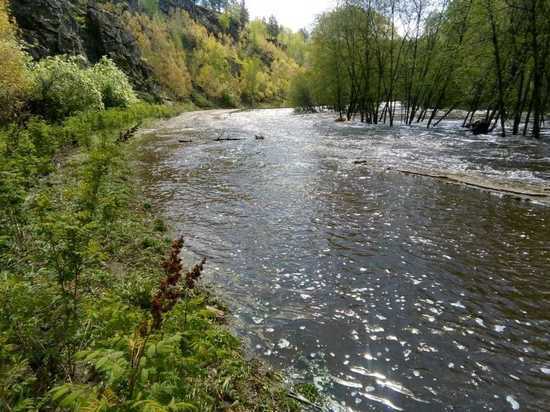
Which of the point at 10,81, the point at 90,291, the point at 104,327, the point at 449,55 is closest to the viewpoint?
the point at 104,327

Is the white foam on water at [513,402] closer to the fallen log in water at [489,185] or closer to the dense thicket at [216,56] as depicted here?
the fallen log in water at [489,185]

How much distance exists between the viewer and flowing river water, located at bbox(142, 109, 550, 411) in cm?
383

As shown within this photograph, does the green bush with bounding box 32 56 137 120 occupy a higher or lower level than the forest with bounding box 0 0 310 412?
higher

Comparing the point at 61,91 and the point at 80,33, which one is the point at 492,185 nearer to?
the point at 61,91

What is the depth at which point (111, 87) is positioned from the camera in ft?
102

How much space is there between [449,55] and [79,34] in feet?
148

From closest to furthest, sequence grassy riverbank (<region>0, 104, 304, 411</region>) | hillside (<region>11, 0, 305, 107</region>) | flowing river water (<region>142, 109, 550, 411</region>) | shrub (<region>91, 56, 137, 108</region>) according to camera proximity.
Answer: grassy riverbank (<region>0, 104, 304, 411</region>) < flowing river water (<region>142, 109, 550, 411</region>) < shrub (<region>91, 56, 137, 108</region>) < hillside (<region>11, 0, 305, 107</region>)

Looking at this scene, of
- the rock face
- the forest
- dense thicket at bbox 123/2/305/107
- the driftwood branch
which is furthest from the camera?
dense thicket at bbox 123/2/305/107

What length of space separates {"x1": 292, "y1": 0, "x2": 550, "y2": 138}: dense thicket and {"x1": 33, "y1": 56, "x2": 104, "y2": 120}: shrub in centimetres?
2361

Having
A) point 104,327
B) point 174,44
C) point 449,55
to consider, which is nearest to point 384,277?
point 104,327

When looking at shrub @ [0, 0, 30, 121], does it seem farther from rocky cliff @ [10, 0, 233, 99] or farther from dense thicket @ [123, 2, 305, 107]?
dense thicket @ [123, 2, 305, 107]

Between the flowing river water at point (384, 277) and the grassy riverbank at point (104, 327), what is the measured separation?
0.86 m

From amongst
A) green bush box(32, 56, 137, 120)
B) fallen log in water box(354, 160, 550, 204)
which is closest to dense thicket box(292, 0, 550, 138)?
fallen log in water box(354, 160, 550, 204)

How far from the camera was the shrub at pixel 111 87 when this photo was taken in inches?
1190
